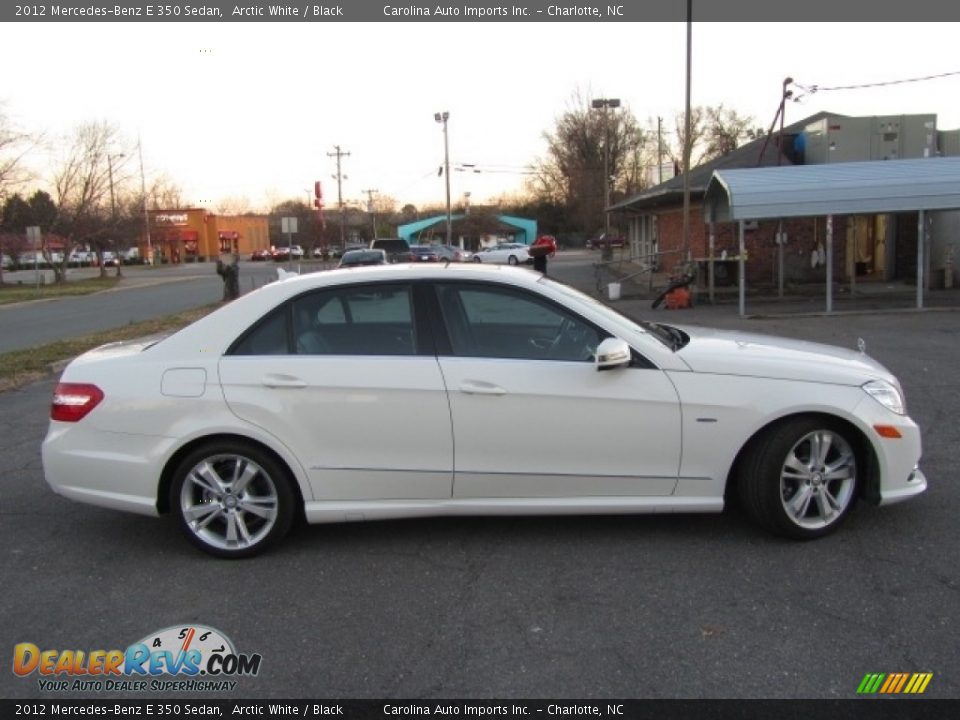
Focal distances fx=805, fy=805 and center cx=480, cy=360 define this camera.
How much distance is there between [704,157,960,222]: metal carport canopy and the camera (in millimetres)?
15078

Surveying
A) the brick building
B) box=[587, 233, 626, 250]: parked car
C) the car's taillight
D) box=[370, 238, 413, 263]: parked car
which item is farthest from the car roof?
box=[587, 233, 626, 250]: parked car

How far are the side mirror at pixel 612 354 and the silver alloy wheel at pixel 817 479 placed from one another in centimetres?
102

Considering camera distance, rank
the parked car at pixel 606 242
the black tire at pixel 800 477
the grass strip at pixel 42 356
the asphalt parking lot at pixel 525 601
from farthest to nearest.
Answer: the parked car at pixel 606 242
the grass strip at pixel 42 356
the black tire at pixel 800 477
the asphalt parking lot at pixel 525 601

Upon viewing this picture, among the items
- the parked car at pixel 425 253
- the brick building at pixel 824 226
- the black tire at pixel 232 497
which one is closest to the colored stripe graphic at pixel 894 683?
the black tire at pixel 232 497

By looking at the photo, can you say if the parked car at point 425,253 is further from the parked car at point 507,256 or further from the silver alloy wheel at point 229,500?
the silver alloy wheel at point 229,500

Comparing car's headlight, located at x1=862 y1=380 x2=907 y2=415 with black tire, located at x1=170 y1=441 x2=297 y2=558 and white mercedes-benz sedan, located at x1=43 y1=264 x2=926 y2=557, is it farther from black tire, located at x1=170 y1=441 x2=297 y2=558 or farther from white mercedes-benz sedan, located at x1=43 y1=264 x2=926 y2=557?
black tire, located at x1=170 y1=441 x2=297 y2=558

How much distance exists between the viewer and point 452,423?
13.8 ft

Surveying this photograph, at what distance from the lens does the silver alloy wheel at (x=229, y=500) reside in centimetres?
429

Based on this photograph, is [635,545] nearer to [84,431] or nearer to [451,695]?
[451,695]

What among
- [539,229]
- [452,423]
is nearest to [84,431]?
[452,423]

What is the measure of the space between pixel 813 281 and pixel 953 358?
13.1m

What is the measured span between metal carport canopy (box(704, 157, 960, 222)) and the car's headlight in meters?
11.8

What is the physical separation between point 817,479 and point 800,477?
0.09 m
